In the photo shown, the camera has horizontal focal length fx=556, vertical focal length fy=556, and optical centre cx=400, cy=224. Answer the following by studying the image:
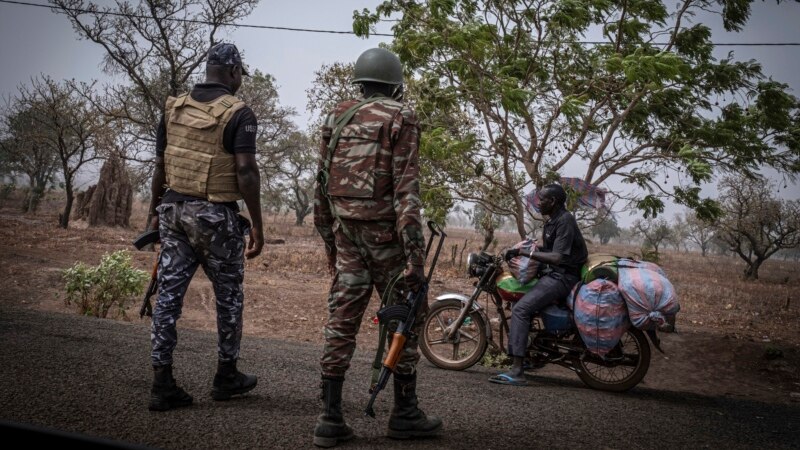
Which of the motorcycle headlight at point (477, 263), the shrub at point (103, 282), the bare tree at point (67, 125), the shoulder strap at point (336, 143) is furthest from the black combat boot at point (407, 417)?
the bare tree at point (67, 125)

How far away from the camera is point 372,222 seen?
327 centimetres

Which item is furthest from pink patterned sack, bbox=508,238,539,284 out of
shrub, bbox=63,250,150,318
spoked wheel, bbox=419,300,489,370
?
shrub, bbox=63,250,150,318

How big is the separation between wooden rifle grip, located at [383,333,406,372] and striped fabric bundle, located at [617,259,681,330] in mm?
2849

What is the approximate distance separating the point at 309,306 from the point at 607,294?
7255mm

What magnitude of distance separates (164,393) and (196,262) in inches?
33.2

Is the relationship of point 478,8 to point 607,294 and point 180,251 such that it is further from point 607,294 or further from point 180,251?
point 180,251

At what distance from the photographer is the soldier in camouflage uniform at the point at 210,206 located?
140 inches

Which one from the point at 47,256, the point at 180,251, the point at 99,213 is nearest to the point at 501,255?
the point at 180,251

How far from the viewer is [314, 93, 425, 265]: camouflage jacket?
3168 mm

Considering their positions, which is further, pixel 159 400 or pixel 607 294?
pixel 607 294

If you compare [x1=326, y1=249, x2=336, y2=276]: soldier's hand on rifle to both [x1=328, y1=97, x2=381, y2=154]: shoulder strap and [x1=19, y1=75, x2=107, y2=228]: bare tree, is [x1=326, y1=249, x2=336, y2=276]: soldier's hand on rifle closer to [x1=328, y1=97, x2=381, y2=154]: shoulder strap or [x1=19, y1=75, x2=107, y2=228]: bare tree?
[x1=328, y1=97, x2=381, y2=154]: shoulder strap

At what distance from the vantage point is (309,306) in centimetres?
1133

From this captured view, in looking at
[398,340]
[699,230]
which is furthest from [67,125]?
[699,230]

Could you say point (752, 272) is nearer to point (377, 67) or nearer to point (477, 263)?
point (477, 263)
